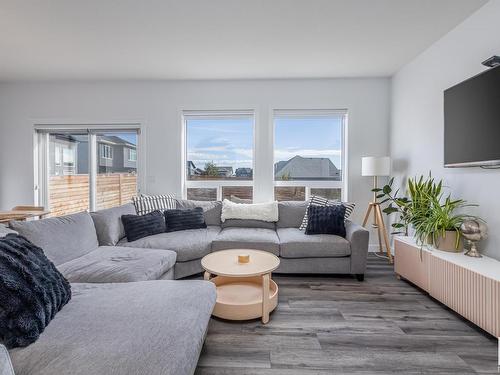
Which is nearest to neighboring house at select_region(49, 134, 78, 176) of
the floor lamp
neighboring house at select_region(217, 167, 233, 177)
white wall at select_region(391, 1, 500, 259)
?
neighboring house at select_region(217, 167, 233, 177)

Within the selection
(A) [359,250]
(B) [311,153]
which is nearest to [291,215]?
(A) [359,250]

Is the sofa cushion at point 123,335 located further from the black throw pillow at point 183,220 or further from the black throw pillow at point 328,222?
the black throw pillow at point 328,222

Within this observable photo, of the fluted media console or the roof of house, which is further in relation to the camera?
the roof of house

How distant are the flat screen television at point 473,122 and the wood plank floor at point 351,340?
133 centimetres

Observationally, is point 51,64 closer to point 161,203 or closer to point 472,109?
point 161,203

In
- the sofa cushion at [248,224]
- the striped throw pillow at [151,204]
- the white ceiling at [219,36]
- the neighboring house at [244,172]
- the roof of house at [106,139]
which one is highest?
the white ceiling at [219,36]

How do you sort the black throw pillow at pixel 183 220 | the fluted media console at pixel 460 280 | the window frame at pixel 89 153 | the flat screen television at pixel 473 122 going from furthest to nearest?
the window frame at pixel 89 153, the black throw pillow at pixel 183 220, the flat screen television at pixel 473 122, the fluted media console at pixel 460 280

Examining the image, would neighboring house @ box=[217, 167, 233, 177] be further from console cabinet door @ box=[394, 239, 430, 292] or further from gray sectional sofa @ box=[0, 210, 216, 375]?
console cabinet door @ box=[394, 239, 430, 292]

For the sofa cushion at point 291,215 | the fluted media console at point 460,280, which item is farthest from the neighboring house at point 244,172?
the fluted media console at point 460,280

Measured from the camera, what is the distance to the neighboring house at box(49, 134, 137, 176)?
12.9ft

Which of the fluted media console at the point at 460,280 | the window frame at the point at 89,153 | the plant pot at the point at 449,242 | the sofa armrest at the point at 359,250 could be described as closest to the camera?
the fluted media console at the point at 460,280

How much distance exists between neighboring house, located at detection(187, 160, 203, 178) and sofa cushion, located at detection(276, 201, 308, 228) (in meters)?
1.44

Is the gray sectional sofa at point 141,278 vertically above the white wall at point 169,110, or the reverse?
the white wall at point 169,110

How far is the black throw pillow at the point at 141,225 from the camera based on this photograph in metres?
2.71
